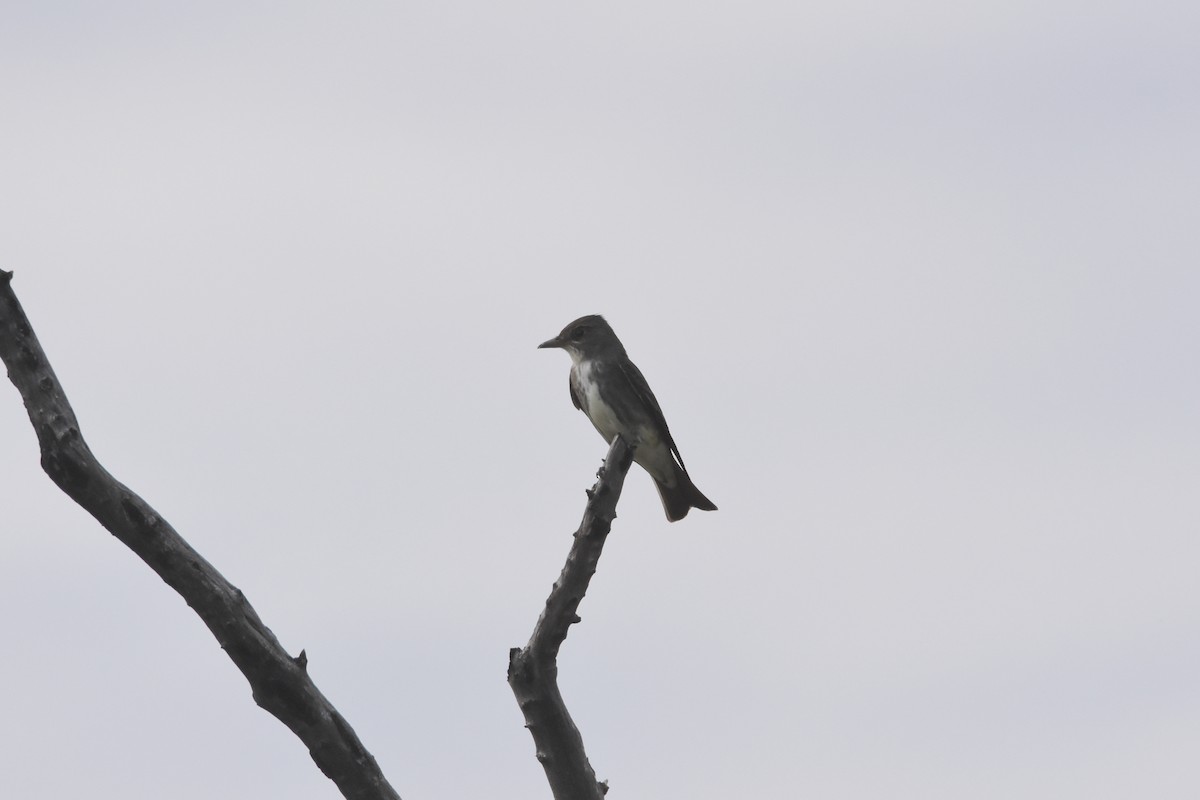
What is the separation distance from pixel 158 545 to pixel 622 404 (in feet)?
21.7

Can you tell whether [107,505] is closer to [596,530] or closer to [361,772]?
[361,772]

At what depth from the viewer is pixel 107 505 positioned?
17.8 feet

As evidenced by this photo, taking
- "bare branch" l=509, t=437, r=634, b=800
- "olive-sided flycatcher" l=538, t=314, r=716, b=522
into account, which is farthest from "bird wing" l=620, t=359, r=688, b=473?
"bare branch" l=509, t=437, r=634, b=800

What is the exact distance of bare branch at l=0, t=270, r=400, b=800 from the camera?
5410 millimetres

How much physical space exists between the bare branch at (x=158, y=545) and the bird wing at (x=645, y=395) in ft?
20.8

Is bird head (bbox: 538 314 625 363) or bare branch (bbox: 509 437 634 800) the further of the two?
bird head (bbox: 538 314 625 363)

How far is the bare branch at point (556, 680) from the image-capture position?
22.4 ft

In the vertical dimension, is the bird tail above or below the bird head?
below

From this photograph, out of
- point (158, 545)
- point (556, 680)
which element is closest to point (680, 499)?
point (556, 680)

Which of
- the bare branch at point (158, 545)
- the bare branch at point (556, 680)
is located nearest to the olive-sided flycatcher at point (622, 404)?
the bare branch at point (556, 680)

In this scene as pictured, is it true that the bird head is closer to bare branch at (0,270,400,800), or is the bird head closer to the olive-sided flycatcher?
the olive-sided flycatcher

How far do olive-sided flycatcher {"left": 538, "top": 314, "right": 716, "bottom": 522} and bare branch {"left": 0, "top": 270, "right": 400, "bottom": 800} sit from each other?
5.96 metres

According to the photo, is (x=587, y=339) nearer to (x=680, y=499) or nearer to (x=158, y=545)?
(x=680, y=499)

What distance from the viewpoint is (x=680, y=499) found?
12375 mm
